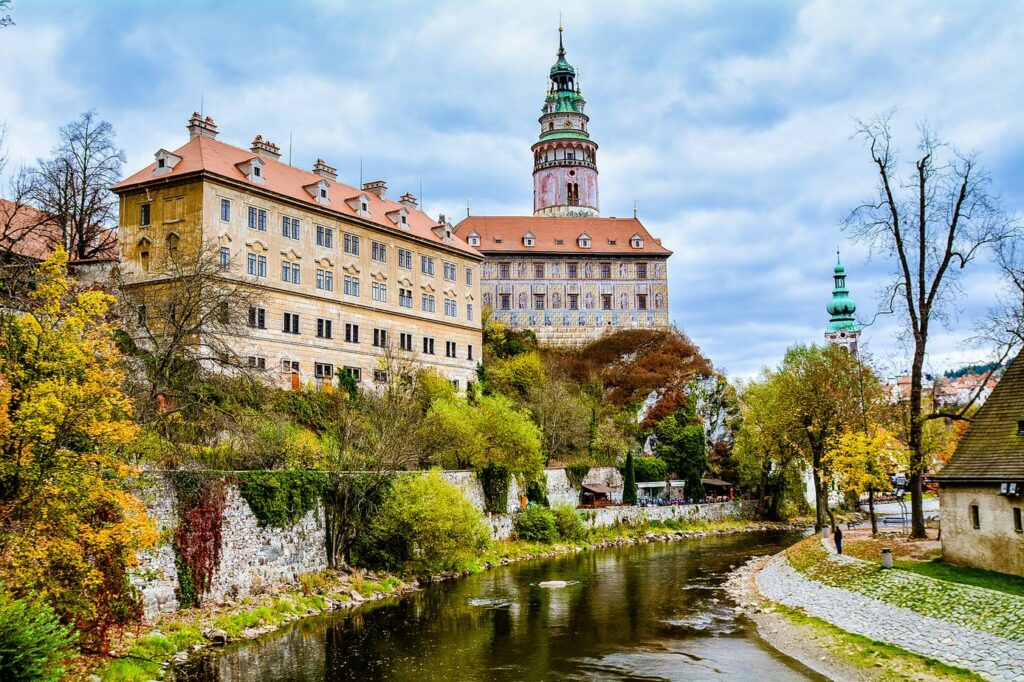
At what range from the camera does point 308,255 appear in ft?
146

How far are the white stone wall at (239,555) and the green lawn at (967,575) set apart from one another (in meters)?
17.3

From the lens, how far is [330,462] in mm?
29812

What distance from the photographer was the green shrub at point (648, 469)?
54625 mm

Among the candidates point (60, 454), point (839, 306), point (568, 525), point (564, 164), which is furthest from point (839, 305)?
point (60, 454)

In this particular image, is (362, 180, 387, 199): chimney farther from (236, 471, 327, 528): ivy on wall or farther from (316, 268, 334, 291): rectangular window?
(236, 471, 327, 528): ivy on wall

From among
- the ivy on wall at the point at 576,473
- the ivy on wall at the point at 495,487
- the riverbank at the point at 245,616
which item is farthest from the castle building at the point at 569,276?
the riverbank at the point at 245,616

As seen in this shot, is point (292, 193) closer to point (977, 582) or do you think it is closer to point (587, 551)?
point (587, 551)

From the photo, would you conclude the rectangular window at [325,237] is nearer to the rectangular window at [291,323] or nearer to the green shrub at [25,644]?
the rectangular window at [291,323]

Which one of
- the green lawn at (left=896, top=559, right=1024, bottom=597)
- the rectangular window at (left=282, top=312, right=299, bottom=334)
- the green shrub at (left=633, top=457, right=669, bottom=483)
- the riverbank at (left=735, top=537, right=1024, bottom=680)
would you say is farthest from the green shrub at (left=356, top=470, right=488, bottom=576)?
the green shrub at (left=633, top=457, right=669, bottom=483)

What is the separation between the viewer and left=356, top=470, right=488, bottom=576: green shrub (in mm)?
29914

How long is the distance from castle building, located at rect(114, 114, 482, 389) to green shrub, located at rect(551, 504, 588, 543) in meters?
12.2

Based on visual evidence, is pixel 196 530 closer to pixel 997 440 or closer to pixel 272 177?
pixel 997 440

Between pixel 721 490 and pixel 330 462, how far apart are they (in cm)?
3493

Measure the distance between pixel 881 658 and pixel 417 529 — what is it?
52.1 ft
